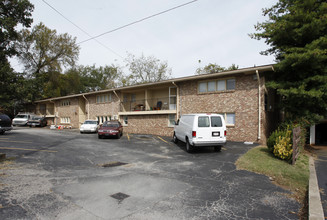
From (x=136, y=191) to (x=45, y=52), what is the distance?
135 ft

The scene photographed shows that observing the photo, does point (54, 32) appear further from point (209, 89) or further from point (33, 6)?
point (209, 89)

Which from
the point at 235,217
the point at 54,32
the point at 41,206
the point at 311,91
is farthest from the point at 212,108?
the point at 54,32

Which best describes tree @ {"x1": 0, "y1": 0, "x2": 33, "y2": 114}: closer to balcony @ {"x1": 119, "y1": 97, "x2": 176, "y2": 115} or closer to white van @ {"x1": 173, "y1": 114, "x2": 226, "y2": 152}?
balcony @ {"x1": 119, "y1": 97, "x2": 176, "y2": 115}

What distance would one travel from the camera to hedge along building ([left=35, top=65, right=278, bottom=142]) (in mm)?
13958

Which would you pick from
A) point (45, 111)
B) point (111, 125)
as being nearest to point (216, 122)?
point (111, 125)

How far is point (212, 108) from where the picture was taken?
1584cm

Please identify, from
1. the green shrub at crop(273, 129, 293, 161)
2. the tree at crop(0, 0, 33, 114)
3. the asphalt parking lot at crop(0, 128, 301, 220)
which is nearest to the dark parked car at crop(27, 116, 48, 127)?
the tree at crop(0, 0, 33, 114)

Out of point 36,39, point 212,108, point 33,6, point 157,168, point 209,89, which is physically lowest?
point 157,168

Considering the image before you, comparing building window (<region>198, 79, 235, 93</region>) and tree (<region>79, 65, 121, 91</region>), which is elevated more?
tree (<region>79, 65, 121, 91</region>)

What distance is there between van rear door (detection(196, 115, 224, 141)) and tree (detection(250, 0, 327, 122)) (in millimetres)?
5871

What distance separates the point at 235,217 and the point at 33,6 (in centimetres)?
2642

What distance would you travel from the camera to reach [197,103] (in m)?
16.8

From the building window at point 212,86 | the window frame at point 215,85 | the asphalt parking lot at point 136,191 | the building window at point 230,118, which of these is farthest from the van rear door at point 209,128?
the building window at point 212,86

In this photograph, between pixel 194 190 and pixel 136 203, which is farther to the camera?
pixel 194 190
